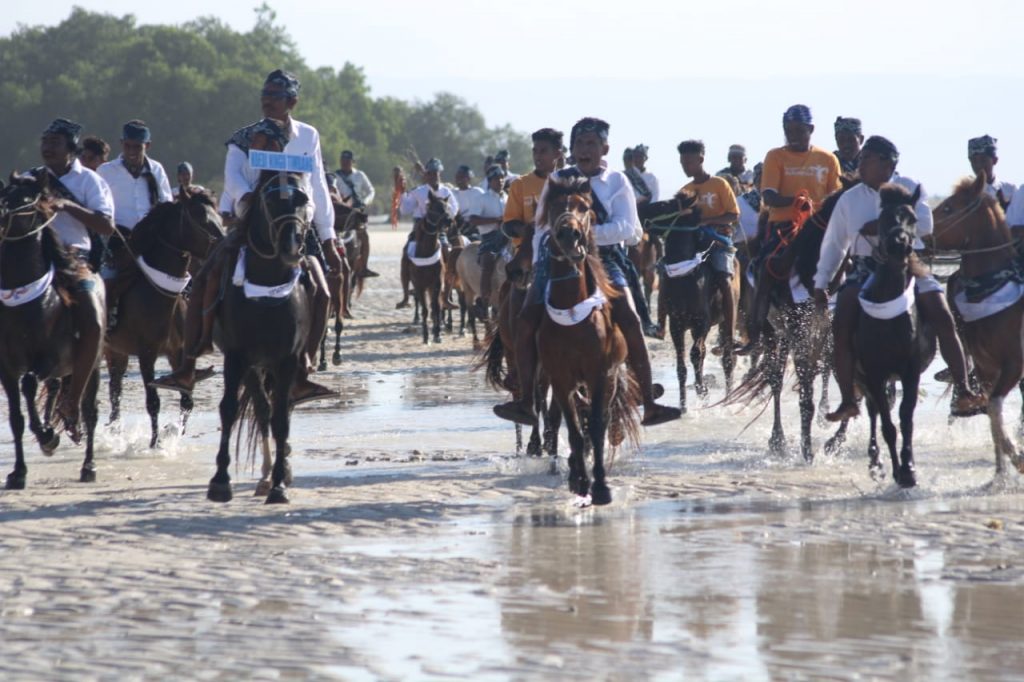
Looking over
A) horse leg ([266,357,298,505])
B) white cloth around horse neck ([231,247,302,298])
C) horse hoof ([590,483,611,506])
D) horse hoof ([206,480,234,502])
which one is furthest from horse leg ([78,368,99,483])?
horse hoof ([590,483,611,506])

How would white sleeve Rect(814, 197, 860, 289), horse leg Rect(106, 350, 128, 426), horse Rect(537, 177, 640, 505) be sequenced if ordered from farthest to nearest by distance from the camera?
horse leg Rect(106, 350, 128, 426)
white sleeve Rect(814, 197, 860, 289)
horse Rect(537, 177, 640, 505)

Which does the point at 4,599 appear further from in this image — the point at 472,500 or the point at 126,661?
the point at 472,500

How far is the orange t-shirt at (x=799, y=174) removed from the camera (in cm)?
1409

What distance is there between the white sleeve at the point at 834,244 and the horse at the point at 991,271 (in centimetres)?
59

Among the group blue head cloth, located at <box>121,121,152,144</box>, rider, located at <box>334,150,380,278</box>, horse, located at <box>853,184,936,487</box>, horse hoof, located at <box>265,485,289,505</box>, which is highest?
rider, located at <box>334,150,380,278</box>

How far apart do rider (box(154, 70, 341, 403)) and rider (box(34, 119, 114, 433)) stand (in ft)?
2.56

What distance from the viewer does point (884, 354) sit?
436 inches

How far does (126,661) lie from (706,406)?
9.70m

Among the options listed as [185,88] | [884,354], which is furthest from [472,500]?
[185,88]

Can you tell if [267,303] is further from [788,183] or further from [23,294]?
[788,183]

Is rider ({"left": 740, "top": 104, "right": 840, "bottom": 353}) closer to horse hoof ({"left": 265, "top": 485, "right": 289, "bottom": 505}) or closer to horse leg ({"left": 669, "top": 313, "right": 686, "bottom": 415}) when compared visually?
horse leg ({"left": 669, "top": 313, "right": 686, "bottom": 415})

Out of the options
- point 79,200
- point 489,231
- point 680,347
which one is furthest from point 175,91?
point 79,200

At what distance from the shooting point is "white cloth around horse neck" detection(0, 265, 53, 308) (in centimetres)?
1139

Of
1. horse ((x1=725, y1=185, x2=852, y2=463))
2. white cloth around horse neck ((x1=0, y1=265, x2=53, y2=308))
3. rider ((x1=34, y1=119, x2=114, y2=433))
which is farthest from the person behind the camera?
horse ((x1=725, y1=185, x2=852, y2=463))
